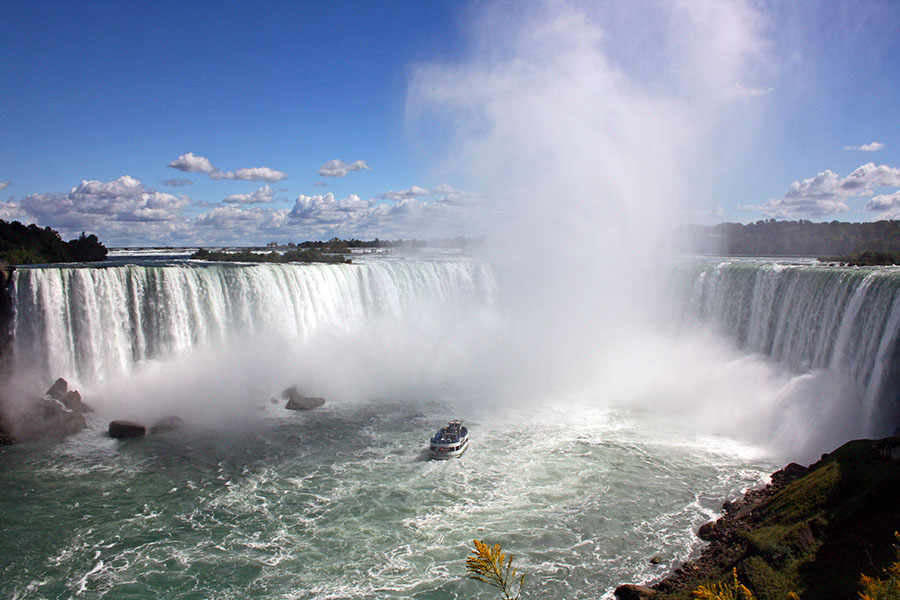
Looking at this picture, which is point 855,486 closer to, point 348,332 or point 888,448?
point 888,448

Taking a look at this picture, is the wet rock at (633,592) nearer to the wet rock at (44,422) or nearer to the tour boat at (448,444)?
the tour boat at (448,444)

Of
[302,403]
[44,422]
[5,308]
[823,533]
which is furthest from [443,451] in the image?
[5,308]

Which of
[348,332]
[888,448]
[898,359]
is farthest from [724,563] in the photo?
[348,332]

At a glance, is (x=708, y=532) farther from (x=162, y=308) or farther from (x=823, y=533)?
(x=162, y=308)

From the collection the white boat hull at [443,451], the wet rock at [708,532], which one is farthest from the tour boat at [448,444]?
the wet rock at [708,532]

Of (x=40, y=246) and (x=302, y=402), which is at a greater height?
(x=40, y=246)

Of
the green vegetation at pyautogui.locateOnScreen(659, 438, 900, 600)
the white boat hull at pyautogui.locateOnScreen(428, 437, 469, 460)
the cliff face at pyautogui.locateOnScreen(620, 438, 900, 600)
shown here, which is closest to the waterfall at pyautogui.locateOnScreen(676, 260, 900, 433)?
the cliff face at pyautogui.locateOnScreen(620, 438, 900, 600)
